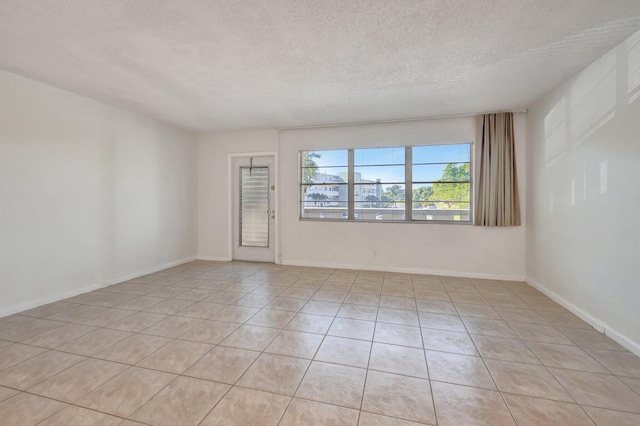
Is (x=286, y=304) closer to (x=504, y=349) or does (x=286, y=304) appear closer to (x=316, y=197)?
(x=504, y=349)

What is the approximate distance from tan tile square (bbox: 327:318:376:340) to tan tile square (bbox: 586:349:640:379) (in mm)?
1815

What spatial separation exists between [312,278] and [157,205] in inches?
122

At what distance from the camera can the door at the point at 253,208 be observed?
5594 millimetres

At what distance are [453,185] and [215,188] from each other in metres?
4.66

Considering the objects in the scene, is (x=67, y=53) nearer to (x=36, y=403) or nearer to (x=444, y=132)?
(x=36, y=403)

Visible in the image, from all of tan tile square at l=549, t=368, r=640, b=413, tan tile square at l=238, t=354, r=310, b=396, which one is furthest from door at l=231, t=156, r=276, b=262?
tan tile square at l=549, t=368, r=640, b=413

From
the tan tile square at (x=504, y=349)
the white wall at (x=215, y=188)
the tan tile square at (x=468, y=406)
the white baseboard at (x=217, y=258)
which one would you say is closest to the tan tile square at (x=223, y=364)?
the tan tile square at (x=468, y=406)

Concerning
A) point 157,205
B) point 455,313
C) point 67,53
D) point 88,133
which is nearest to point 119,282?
point 157,205

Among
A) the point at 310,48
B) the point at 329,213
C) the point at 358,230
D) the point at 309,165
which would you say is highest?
the point at 310,48

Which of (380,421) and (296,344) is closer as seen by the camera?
(380,421)

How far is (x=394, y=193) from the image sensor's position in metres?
4.95

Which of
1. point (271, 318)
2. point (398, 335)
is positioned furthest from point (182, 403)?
point (398, 335)

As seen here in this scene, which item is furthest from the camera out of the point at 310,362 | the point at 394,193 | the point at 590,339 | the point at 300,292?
the point at 394,193

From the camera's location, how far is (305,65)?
284 centimetres
